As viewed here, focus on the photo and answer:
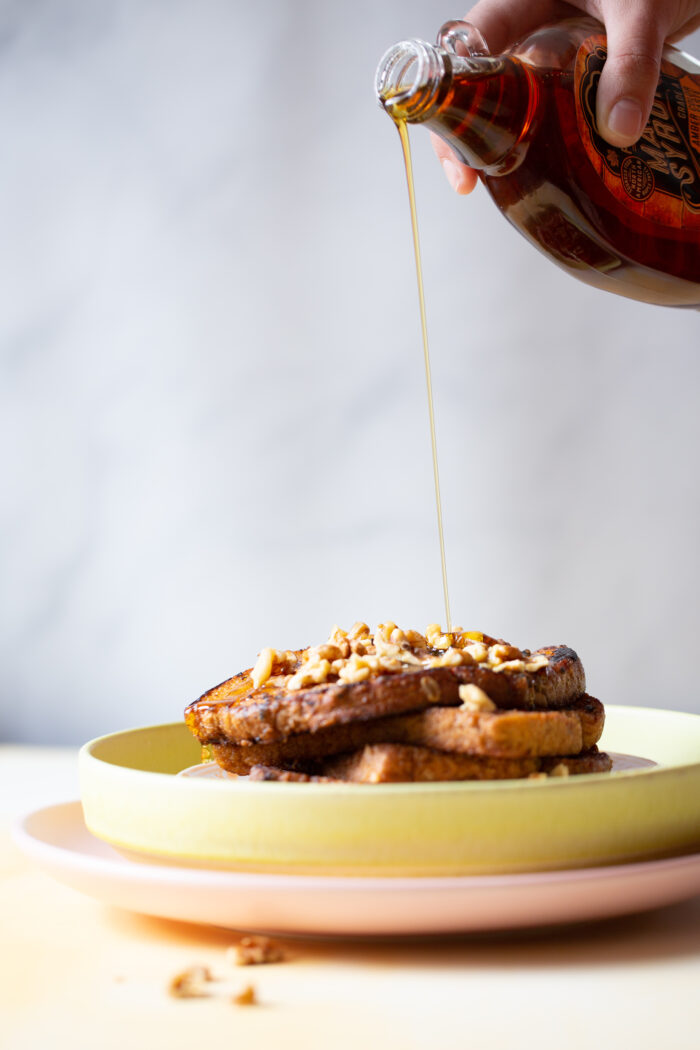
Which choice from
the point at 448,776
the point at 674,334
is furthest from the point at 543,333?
the point at 448,776

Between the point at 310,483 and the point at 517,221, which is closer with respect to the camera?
the point at 517,221

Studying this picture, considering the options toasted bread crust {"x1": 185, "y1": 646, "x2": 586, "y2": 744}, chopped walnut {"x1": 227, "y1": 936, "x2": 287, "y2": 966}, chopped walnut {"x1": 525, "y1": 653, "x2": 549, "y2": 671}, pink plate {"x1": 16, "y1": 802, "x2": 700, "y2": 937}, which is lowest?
chopped walnut {"x1": 227, "y1": 936, "x2": 287, "y2": 966}

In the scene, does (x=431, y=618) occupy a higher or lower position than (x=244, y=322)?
lower

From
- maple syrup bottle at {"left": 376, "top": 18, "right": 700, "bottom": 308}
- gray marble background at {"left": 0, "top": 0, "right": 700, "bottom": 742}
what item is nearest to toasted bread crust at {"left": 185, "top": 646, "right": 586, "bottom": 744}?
maple syrup bottle at {"left": 376, "top": 18, "right": 700, "bottom": 308}

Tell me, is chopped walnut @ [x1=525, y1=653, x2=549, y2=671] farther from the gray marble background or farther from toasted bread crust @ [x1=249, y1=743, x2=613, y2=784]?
the gray marble background

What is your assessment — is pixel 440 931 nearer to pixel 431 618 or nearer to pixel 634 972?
pixel 634 972

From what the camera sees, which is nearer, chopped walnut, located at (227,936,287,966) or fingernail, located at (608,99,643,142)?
chopped walnut, located at (227,936,287,966)
